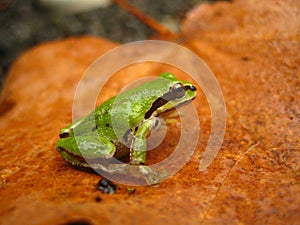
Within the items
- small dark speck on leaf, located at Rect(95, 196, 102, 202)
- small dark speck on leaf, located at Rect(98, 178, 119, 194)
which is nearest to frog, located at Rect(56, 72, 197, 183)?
small dark speck on leaf, located at Rect(98, 178, 119, 194)

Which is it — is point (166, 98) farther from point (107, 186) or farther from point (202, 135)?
point (107, 186)

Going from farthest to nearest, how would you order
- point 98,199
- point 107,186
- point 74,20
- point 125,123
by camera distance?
1. point 74,20
2. point 125,123
3. point 107,186
4. point 98,199

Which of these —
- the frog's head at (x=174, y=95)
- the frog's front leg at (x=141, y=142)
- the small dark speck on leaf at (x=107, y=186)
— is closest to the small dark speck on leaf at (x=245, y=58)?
the frog's head at (x=174, y=95)

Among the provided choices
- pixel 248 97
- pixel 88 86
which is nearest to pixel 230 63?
pixel 248 97

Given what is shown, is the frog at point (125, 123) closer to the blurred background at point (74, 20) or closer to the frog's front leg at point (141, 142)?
the frog's front leg at point (141, 142)

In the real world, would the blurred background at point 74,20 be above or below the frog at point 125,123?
above

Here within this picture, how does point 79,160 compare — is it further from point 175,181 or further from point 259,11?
point 259,11

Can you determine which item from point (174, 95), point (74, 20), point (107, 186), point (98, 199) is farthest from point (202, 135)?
point (74, 20)
